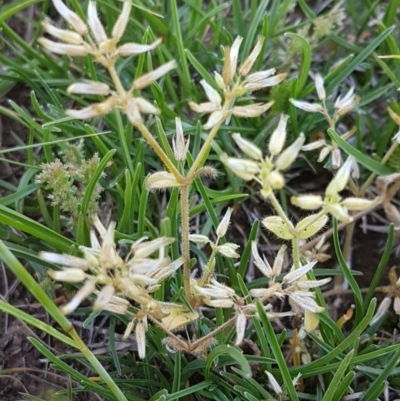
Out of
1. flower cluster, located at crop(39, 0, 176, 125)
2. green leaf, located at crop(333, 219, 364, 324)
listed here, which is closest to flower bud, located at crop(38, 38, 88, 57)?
flower cluster, located at crop(39, 0, 176, 125)

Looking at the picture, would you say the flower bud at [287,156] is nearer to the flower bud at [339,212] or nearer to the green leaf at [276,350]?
the flower bud at [339,212]

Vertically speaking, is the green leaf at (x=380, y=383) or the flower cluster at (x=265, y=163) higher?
the flower cluster at (x=265, y=163)

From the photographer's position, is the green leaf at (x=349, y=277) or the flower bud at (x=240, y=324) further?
the green leaf at (x=349, y=277)

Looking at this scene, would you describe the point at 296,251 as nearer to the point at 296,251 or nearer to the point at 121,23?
the point at 296,251

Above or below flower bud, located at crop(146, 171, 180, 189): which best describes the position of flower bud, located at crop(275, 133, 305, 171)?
above

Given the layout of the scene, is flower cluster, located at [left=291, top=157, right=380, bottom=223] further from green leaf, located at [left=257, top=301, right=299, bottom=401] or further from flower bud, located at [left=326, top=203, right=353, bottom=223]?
green leaf, located at [left=257, top=301, right=299, bottom=401]

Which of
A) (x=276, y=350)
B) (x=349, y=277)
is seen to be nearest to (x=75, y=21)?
(x=276, y=350)

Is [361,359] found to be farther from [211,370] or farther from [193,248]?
[193,248]

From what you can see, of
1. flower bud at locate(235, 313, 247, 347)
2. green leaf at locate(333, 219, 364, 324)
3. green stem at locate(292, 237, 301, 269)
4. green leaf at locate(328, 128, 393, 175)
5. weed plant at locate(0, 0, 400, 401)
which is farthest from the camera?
green leaf at locate(328, 128, 393, 175)

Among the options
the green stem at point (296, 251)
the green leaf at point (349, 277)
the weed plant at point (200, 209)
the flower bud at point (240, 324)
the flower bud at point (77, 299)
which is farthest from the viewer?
the green leaf at point (349, 277)

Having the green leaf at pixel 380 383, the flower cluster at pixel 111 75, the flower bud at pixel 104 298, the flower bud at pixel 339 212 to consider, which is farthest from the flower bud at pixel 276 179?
the green leaf at pixel 380 383
